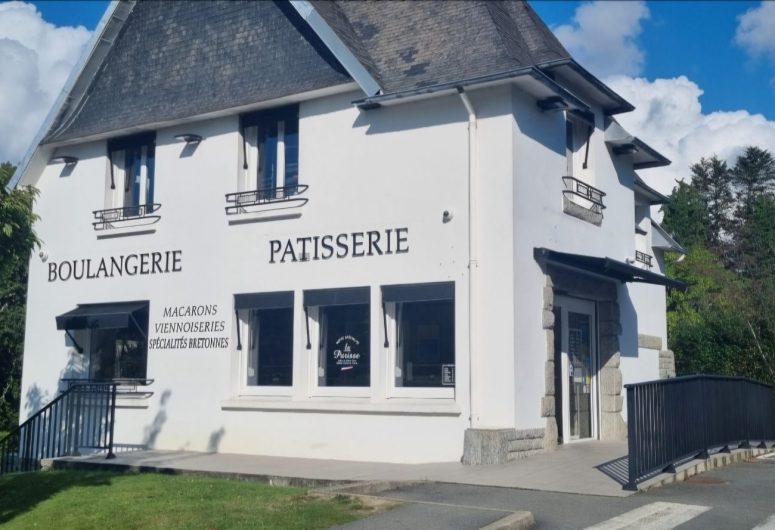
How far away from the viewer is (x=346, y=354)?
14.3m

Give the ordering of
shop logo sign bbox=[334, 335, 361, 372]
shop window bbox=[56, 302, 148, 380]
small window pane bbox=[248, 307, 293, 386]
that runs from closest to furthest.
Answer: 1. shop logo sign bbox=[334, 335, 361, 372]
2. small window pane bbox=[248, 307, 293, 386]
3. shop window bbox=[56, 302, 148, 380]

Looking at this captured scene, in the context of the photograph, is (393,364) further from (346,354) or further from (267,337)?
(267,337)

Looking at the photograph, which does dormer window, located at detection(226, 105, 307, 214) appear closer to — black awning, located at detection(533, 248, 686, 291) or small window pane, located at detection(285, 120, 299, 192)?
small window pane, located at detection(285, 120, 299, 192)

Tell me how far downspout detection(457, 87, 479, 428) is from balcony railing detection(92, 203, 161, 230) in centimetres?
607

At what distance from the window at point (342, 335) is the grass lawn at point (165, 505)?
307cm

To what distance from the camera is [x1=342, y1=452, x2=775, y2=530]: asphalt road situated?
8383 mm

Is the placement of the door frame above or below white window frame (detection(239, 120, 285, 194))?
below

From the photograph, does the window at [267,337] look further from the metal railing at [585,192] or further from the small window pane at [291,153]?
the metal railing at [585,192]

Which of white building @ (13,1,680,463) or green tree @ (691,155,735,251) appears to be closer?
white building @ (13,1,680,463)

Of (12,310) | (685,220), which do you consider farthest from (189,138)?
(685,220)

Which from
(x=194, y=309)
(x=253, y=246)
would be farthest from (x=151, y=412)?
(x=253, y=246)

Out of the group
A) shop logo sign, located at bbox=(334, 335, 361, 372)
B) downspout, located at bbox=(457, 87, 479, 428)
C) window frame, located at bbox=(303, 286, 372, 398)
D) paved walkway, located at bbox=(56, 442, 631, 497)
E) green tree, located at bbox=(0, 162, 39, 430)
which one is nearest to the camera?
green tree, located at bbox=(0, 162, 39, 430)

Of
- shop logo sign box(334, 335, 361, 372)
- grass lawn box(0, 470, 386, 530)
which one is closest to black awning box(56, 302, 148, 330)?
shop logo sign box(334, 335, 361, 372)

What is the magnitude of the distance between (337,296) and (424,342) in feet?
5.14
